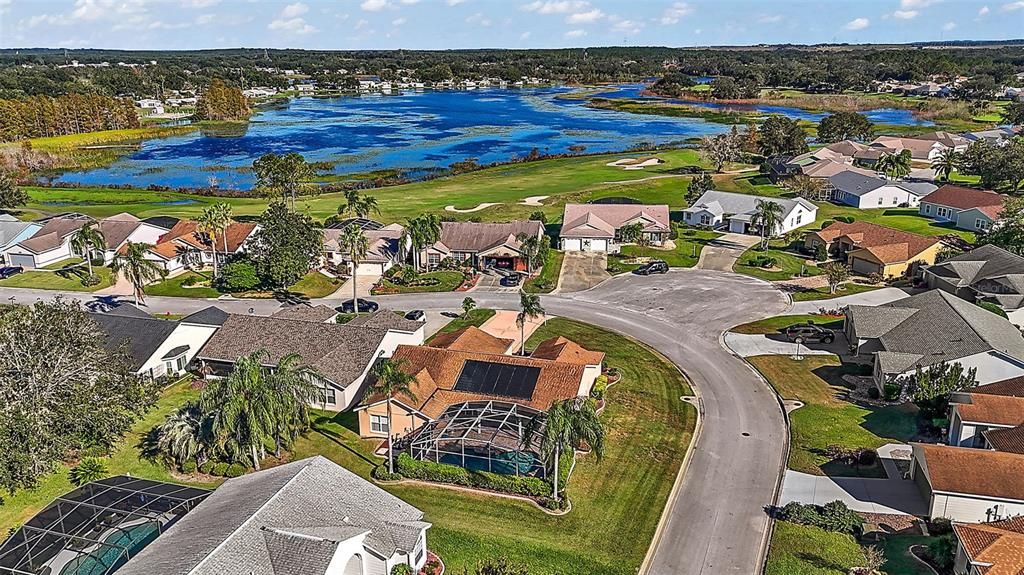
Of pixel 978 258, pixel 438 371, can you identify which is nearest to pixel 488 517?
pixel 438 371

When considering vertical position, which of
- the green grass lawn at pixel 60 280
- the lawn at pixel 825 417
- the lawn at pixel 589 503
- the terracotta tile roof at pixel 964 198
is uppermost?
the terracotta tile roof at pixel 964 198

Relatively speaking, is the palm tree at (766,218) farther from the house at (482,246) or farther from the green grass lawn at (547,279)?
the house at (482,246)

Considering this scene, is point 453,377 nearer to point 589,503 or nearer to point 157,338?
point 589,503

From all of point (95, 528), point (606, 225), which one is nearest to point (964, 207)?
point (606, 225)

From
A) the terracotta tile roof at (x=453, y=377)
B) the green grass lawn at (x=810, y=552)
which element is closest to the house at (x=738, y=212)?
the terracotta tile roof at (x=453, y=377)

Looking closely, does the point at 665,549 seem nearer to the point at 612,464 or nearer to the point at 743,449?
the point at 612,464

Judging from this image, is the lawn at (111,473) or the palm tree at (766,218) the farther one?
the palm tree at (766,218)
